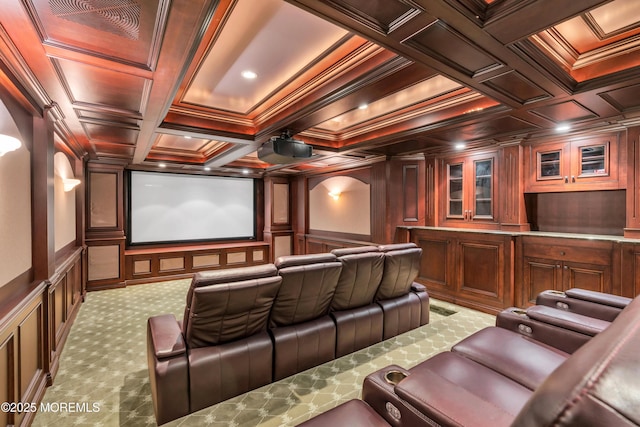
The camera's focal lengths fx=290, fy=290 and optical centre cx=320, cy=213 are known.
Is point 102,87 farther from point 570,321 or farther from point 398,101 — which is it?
point 570,321

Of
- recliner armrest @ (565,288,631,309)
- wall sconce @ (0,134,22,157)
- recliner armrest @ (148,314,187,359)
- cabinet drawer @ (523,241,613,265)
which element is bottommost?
recliner armrest @ (148,314,187,359)

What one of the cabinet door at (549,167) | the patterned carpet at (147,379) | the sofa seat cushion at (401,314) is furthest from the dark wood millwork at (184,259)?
the cabinet door at (549,167)

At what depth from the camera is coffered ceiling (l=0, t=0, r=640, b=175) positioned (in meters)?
1.43

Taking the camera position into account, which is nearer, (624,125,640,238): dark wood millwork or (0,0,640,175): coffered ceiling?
Answer: (0,0,640,175): coffered ceiling

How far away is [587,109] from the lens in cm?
273

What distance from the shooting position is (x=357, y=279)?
8.43 feet

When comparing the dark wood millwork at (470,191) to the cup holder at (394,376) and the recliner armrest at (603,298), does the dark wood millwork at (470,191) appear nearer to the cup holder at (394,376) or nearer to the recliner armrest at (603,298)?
the recliner armrest at (603,298)

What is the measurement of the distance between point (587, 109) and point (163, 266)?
6679mm

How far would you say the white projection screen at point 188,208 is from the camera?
5.89 metres

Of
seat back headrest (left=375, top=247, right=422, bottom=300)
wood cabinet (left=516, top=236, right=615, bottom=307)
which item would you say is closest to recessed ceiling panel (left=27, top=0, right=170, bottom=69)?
seat back headrest (left=375, top=247, right=422, bottom=300)

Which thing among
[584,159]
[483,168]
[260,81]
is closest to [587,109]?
[584,159]

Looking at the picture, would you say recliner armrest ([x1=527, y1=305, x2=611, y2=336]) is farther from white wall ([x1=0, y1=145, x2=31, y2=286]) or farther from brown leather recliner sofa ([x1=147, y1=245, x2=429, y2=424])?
white wall ([x1=0, y1=145, x2=31, y2=286])

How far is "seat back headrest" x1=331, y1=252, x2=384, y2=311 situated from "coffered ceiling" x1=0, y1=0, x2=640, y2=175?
1.38 metres

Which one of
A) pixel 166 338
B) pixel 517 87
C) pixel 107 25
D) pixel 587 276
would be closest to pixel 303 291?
pixel 166 338
